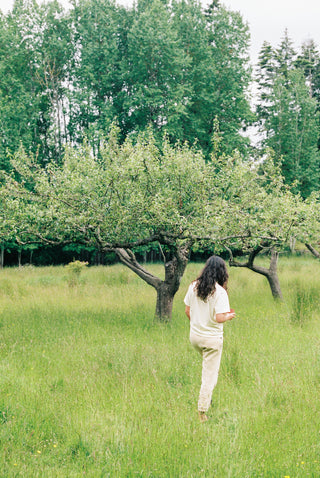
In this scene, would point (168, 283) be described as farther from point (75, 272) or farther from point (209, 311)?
point (75, 272)

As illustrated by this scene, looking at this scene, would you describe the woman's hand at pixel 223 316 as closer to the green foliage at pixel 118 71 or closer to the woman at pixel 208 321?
the woman at pixel 208 321

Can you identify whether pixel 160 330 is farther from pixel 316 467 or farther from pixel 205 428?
pixel 316 467

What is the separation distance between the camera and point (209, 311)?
5.31 m

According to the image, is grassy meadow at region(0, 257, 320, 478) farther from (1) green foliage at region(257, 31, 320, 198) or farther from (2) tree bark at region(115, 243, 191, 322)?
(1) green foliage at region(257, 31, 320, 198)

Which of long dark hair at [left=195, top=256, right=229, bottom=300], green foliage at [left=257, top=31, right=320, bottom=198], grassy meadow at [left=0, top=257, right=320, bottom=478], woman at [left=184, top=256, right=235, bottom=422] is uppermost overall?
green foliage at [left=257, top=31, right=320, bottom=198]

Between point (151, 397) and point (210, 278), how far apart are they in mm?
2023

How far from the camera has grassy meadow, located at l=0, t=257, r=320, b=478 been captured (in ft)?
14.1

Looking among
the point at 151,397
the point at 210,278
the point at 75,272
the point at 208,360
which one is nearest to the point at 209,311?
the point at 210,278

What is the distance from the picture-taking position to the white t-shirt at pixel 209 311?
524 centimetres

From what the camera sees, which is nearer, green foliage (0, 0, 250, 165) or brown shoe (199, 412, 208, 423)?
brown shoe (199, 412, 208, 423)

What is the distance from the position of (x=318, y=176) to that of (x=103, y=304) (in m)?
26.1

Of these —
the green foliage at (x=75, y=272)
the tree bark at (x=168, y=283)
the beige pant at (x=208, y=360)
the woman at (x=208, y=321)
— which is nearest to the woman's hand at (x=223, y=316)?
the woman at (x=208, y=321)

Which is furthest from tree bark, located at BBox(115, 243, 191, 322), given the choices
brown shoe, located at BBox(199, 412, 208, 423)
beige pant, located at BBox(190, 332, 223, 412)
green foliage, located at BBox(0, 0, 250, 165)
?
green foliage, located at BBox(0, 0, 250, 165)

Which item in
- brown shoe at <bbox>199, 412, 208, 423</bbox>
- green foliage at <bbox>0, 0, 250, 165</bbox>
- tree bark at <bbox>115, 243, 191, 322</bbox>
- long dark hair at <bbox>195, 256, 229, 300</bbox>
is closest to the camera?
brown shoe at <bbox>199, 412, 208, 423</bbox>
